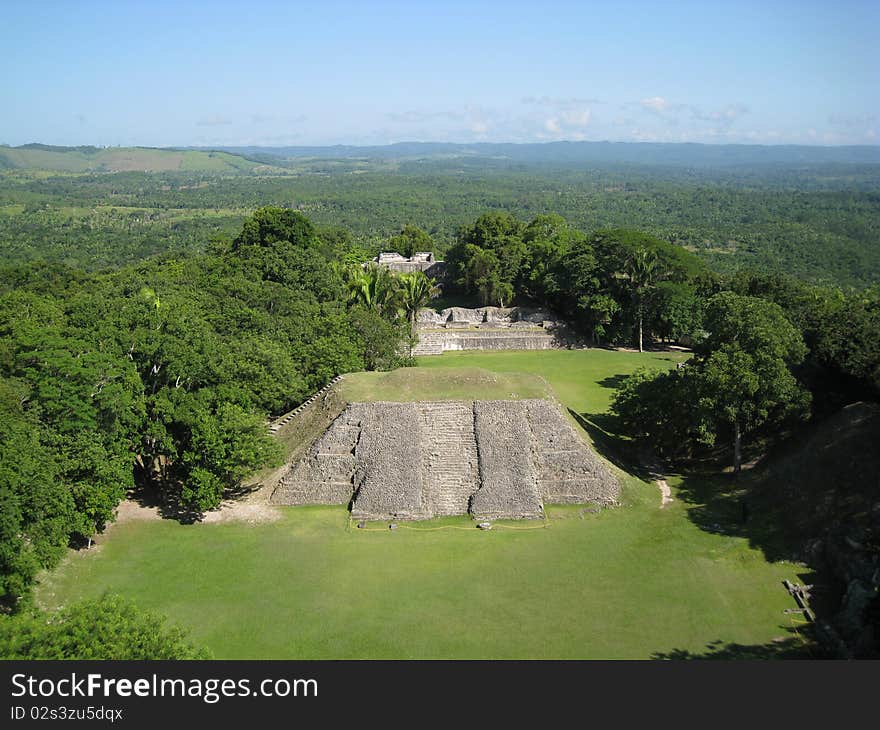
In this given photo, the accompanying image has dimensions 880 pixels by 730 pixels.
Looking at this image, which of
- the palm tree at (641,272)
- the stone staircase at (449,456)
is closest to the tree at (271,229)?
the palm tree at (641,272)

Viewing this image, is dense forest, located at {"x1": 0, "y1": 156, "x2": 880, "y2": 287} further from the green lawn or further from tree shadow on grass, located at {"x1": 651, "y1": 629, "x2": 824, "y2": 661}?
tree shadow on grass, located at {"x1": 651, "y1": 629, "x2": 824, "y2": 661}

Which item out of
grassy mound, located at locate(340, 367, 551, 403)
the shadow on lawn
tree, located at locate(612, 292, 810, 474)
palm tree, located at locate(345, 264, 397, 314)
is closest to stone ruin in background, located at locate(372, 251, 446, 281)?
palm tree, located at locate(345, 264, 397, 314)

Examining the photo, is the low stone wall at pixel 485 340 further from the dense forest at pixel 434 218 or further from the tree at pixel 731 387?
the dense forest at pixel 434 218

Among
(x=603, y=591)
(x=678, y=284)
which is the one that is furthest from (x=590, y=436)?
(x=678, y=284)

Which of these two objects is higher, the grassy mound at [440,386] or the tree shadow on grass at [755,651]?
the grassy mound at [440,386]

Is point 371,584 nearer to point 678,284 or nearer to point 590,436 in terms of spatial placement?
point 590,436
